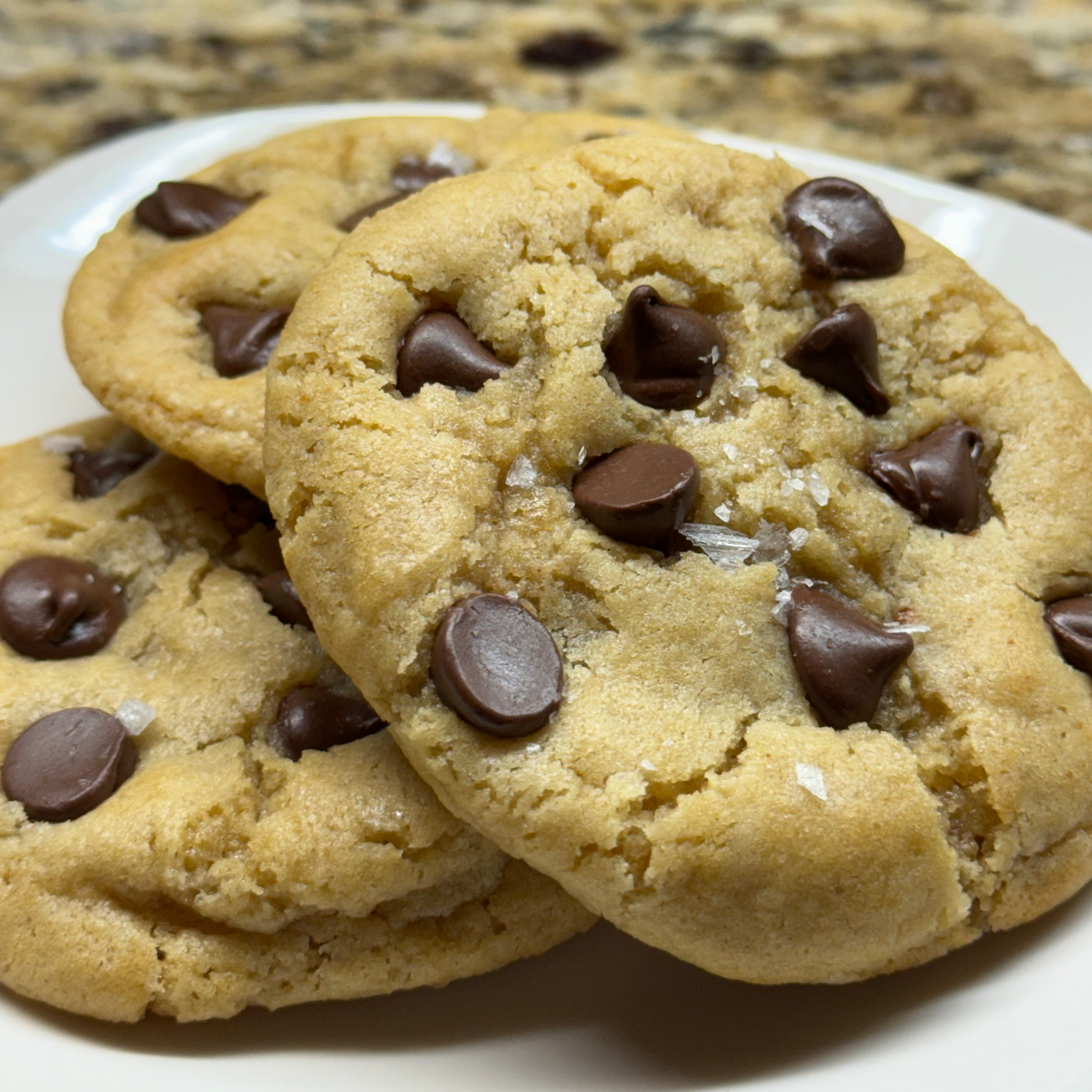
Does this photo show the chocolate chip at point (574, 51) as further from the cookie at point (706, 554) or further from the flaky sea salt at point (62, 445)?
the flaky sea salt at point (62, 445)

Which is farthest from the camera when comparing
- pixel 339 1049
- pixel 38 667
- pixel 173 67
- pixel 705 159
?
pixel 173 67

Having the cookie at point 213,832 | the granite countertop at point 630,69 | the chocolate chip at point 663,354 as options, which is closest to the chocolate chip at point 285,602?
the cookie at point 213,832

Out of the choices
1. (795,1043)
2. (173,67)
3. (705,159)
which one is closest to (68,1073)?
(795,1043)

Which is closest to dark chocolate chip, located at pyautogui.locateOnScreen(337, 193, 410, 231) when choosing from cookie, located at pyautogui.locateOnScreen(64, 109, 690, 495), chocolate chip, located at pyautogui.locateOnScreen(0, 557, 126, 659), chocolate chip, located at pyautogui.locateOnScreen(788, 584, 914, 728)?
cookie, located at pyautogui.locateOnScreen(64, 109, 690, 495)

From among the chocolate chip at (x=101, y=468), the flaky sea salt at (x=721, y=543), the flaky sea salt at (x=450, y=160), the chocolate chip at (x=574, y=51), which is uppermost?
the flaky sea salt at (x=450, y=160)

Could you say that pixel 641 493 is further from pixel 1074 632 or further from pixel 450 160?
pixel 450 160

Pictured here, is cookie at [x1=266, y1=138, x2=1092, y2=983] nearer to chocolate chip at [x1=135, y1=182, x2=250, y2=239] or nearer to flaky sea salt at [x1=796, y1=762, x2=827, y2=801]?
flaky sea salt at [x1=796, y1=762, x2=827, y2=801]

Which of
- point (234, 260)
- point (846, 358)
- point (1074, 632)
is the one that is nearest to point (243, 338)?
point (234, 260)

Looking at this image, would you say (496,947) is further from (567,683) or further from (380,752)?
(567,683)
